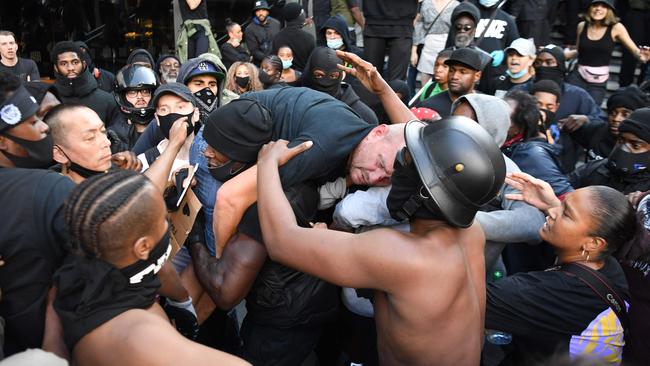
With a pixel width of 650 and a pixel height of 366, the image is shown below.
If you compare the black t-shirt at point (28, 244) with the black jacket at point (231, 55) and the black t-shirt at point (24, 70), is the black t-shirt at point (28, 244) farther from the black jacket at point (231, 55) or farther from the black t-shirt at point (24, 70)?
the black jacket at point (231, 55)

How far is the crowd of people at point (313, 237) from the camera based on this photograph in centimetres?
175

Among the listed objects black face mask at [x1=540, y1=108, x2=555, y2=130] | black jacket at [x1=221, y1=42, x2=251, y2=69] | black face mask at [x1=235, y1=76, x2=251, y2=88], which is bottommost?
black jacket at [x1=221, y1=42, x2=251, y2=69]

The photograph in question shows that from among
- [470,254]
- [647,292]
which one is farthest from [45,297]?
[647,292]

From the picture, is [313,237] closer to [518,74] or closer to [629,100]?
[629,100]

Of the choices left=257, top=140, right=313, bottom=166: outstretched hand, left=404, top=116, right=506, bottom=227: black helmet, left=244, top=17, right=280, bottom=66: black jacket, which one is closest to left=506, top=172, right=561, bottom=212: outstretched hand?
left=404, top=116, right=506, bottom=227: black helmet

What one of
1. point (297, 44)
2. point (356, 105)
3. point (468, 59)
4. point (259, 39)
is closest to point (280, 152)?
Answer: point (356, 105)

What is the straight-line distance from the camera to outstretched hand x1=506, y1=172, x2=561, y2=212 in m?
2.68

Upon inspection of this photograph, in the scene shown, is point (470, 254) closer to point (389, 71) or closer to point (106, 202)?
point (106, 202)

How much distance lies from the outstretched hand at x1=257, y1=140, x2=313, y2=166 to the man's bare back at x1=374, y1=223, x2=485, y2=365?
58cm

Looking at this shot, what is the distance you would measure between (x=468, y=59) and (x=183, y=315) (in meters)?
3.42

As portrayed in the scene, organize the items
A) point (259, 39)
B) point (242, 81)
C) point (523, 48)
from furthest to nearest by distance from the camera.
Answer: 1. point (259, 39)
2. point (242, 81)
3. point (523, 48)

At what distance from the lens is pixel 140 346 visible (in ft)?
5.10

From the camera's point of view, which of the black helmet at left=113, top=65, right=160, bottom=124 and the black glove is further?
the black helmet at left=113, top=65, right=160, bottom=124

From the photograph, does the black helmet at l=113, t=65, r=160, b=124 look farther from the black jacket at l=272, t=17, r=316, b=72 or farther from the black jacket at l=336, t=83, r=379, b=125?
the black jacket at l=272, t=17, r=316, b=72
